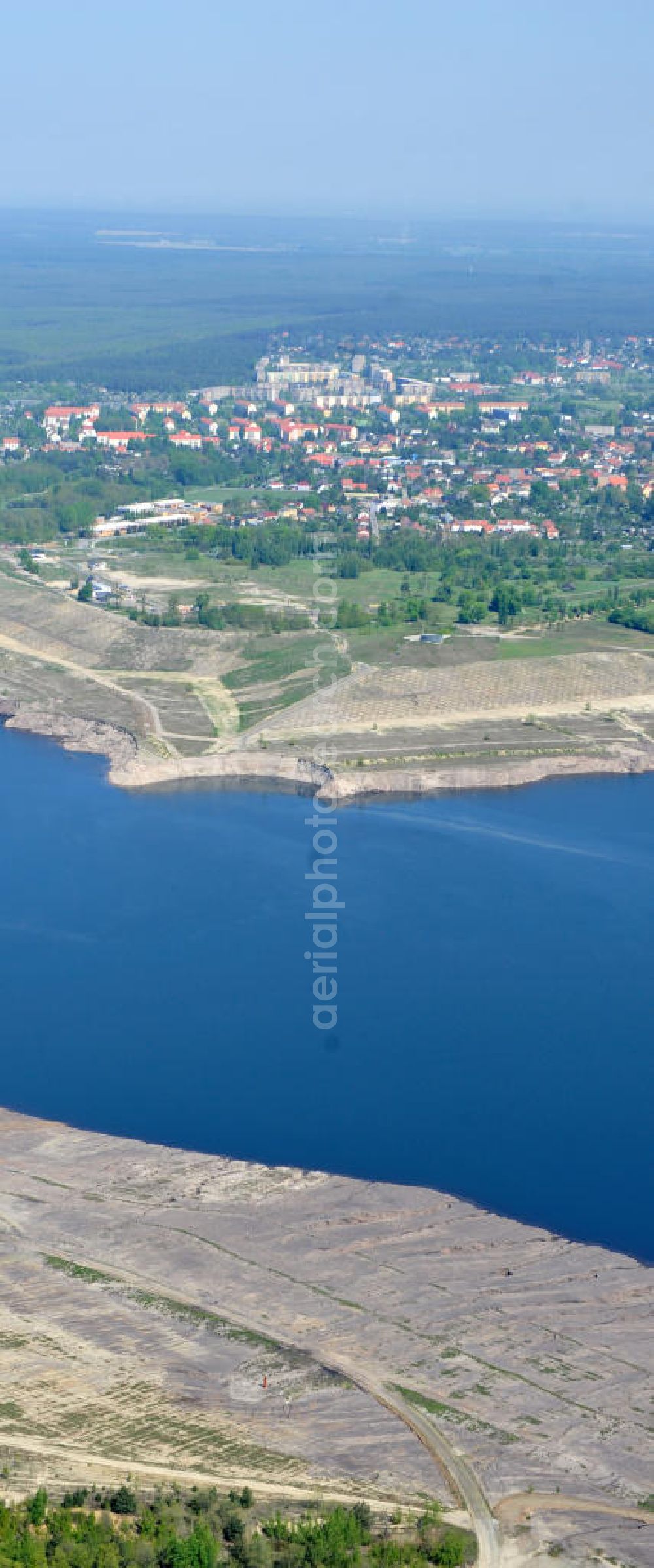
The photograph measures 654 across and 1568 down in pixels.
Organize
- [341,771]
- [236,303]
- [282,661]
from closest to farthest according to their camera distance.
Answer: [341,771]
[282,661]
[236,303]

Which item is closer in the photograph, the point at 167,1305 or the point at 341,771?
the point at 167,1305

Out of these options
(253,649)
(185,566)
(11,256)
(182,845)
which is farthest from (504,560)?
(11,256)

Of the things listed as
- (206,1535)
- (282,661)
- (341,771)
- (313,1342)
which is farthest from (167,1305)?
(282,661)

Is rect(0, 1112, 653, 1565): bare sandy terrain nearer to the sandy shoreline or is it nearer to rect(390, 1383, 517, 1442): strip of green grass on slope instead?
rect(390, 1383, 517, 1442): strip of green grass on slope

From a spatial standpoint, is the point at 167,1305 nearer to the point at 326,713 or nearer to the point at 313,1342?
the point at 313,1342

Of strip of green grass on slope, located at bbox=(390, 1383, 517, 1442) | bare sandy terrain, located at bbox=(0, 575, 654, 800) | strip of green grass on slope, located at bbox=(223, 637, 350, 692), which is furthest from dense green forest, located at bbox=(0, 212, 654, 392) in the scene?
strip of green grass on slope, located at bbox=(390, 1383, 517, 1442)

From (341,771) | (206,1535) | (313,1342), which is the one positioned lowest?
(206,1535)

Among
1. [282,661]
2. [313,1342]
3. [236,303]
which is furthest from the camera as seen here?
[236,303]

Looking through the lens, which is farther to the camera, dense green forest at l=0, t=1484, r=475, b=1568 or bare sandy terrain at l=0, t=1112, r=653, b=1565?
bare sandy terrain at l=0, t=1112, r=653, b=1565
